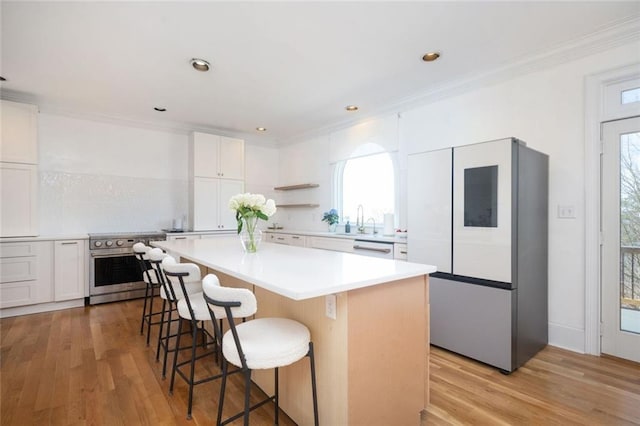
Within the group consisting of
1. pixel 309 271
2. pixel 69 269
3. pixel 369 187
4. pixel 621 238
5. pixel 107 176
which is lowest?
pixel 69 269

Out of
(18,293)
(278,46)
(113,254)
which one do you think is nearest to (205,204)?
(113,254)

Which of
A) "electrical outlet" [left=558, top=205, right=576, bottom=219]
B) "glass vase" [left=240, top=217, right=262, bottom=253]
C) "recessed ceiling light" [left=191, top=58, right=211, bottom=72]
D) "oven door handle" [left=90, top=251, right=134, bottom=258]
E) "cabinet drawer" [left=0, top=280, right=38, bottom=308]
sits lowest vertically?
"cabinet drawer" [left=0, top=280, right=38, bottom=308]

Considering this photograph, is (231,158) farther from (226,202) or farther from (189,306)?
(189,306)

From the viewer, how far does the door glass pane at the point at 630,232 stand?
243 cm

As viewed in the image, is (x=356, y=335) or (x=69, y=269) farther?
(x=69, y=269)

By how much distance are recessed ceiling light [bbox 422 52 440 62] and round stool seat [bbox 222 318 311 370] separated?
2593 mm

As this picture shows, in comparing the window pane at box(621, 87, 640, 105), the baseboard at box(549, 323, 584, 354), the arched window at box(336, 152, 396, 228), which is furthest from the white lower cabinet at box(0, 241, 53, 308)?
the window pane at box(621, 87, 640, 105)

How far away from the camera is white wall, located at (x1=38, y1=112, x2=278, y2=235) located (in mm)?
4180

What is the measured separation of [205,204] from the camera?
4.92 meters

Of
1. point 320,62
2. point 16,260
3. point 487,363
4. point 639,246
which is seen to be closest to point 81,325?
point 16,260

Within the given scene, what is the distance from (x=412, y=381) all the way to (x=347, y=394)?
0.50 metres

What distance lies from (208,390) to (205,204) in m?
3.32

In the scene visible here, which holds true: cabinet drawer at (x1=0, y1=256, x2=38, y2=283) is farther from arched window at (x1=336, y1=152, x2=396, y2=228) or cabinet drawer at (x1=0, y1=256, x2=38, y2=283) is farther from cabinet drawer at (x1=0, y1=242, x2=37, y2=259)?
arched window at (x1=336, y1=152, x2=396, y2=228)

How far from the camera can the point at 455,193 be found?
8.55 feet
